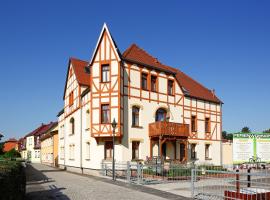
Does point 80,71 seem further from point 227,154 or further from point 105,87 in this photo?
point 227,154

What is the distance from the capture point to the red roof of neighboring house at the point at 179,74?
86.4 ft

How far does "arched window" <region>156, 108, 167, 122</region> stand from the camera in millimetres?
27453

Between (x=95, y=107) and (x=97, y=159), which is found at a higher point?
(x=95, y=107)

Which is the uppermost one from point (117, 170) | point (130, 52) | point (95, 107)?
point (130, 52)

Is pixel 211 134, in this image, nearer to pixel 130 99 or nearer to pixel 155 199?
pixel 130 99

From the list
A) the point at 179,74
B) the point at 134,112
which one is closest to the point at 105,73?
the point at 134,112

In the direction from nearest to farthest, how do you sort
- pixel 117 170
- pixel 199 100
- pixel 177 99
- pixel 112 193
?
pixel 112 193 < pixel 117 170 < pixel 177 99 < pixel 199 100

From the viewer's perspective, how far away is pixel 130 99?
2520 centimetres

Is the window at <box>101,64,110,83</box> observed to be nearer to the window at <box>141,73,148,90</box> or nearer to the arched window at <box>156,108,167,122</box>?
the window at <box>141,73,148,90</box>

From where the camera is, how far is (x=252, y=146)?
12766 mm

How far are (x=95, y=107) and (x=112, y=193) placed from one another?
11.3 m

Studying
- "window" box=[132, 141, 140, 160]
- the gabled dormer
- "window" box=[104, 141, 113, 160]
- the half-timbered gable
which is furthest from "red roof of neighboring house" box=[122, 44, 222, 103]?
"window" box=[104, 141, 113, 160]

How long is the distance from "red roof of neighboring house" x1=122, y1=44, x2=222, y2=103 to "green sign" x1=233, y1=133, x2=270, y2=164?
544 inches

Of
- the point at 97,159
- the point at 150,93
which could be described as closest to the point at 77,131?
the point at 97,159
